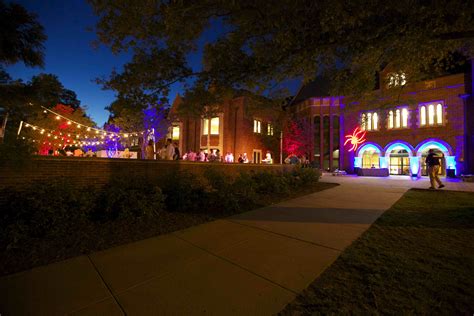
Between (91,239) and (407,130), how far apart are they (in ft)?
94.0

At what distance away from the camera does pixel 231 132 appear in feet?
78.1

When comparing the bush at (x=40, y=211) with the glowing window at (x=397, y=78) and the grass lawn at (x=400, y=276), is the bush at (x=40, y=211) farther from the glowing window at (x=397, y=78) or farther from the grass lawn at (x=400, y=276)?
the glowing window at (x=397, y=78)

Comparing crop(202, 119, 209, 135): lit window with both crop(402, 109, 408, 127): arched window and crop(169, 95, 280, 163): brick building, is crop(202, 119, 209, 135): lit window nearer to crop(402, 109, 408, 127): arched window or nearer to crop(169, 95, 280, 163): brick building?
crop(169, 95, 280, 163): brick building

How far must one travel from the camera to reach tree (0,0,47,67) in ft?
18.1

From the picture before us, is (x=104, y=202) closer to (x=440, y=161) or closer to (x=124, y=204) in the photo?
(x=124, y=204)

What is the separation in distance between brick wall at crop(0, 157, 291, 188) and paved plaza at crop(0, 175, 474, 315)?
277 cm

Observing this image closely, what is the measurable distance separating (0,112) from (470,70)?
35.9 metres

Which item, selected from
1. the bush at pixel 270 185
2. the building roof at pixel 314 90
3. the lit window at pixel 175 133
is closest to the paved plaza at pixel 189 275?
the bush at pixel 270 185

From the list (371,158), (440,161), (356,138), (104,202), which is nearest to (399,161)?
(371,158)

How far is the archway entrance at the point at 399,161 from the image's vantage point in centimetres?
2381

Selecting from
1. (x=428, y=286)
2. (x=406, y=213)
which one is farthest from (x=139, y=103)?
(x=406, y=213)

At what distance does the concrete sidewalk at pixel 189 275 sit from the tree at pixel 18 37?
6160 millimetres

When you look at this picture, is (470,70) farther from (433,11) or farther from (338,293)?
(338,293)

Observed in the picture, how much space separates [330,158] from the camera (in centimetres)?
2920
